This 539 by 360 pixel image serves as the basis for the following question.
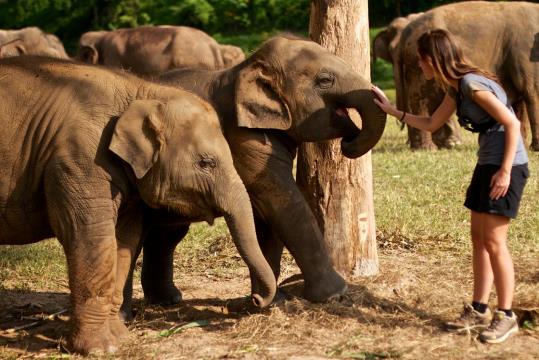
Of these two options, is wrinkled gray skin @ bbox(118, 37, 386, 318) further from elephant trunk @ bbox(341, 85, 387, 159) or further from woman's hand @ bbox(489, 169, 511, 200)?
woman's hand @ bbox(489, 169, 511, 200)

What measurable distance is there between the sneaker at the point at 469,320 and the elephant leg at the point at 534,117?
24.7 ft

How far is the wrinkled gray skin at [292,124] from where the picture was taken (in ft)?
19.8

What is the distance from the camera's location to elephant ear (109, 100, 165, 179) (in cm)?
522

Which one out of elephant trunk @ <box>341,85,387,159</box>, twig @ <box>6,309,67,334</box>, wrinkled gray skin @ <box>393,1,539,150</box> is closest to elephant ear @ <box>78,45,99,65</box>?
wrinkled gray skin @ <box>393,1,539,150</box>

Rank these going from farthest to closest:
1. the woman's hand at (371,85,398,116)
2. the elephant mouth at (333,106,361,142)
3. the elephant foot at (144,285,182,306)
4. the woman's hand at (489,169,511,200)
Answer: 1. the elephant foot at (144,285,182,306)
2. the elephant mouth at (333,106,361,142)
3. the woman's hand at (371,85,398,116)
4. the woman's hand at (489,169,511,200)

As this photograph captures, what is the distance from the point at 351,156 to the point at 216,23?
24838mm

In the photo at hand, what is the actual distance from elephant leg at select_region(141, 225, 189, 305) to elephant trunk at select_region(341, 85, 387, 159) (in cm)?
132

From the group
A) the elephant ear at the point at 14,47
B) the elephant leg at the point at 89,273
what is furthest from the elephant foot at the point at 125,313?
the elephant ear at the point at 14,47

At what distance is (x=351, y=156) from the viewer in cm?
611

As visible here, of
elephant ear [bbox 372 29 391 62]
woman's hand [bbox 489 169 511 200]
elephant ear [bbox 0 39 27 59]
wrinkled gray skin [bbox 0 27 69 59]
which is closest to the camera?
woman's hand [bbox 489 169 511 200]

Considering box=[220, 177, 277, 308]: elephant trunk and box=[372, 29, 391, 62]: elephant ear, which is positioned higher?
box=[220, 177, 277, 308]: elephant trunk

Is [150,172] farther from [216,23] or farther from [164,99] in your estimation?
[216,23]

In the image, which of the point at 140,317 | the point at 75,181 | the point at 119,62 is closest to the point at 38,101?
the point at 75,181

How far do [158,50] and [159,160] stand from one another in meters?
11.9
